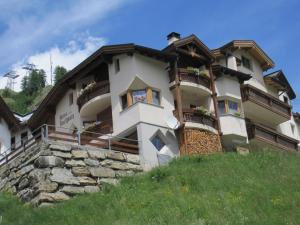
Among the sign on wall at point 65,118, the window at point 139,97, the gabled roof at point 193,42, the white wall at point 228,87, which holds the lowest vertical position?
the window at point 139,97

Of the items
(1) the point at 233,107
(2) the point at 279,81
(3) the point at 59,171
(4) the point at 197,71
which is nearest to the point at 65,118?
(4) the point at 197,71

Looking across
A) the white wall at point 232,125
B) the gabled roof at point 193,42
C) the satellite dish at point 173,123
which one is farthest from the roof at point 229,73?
the satellite dish at point 173,123

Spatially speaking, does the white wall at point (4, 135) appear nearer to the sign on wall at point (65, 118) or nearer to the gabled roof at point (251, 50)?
the sign on wall at point (65, 118)

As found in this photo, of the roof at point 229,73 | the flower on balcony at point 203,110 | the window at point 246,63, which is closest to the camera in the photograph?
the flower on balcony at point 203,110

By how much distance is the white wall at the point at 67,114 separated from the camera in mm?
43406

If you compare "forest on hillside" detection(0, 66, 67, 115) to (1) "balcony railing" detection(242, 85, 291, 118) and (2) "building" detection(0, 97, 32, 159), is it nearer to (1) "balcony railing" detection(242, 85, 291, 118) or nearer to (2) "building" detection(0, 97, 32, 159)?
(2) "building" detection(0, 97, 32, 159)

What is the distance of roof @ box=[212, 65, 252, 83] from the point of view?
43.8 meters

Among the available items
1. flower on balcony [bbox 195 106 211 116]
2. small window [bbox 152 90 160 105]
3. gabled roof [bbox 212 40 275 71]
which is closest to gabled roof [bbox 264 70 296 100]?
gabled roof [bbox 212 40 275 71]

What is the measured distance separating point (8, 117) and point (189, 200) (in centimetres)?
2716

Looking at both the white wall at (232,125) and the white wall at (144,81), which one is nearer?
the white wall at (144,81)

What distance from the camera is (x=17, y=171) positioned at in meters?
31.9

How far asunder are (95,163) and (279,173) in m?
9.60

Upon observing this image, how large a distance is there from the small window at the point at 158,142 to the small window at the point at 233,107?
8.27 meters

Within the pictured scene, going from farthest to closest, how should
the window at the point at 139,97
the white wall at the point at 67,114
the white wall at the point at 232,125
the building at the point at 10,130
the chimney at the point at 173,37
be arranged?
1. the building at the point at 10,130
2. the chimney at the point at 173,37
3. the white wall at the point at 67,114
4. the white wall at the point at 232,125
5. the window at the point at 139,97
